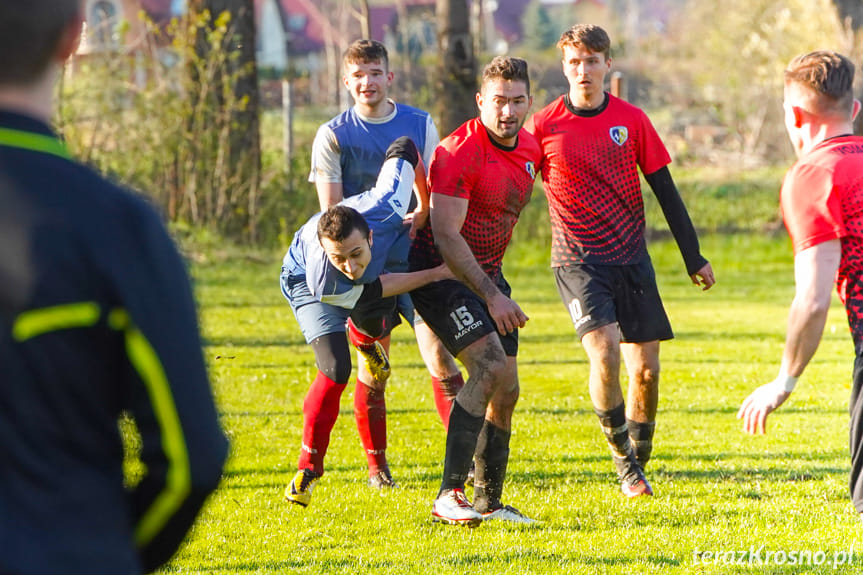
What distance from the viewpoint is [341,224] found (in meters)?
4.98

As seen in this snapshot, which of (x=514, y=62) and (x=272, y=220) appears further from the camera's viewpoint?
(x=272, y=220)

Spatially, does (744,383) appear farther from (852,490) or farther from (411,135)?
(852,490)

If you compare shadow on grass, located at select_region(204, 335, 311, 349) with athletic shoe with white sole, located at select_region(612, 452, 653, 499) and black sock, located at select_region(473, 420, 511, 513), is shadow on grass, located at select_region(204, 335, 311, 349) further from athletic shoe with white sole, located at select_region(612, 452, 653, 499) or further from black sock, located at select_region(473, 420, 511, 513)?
black sock, located at select_region(473, 420, 511, 513)

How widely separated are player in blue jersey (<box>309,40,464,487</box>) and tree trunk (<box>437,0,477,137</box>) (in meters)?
10.9

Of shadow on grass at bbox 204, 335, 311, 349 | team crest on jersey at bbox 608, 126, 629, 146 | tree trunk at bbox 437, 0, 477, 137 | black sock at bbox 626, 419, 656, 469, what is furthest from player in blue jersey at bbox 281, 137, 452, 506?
tree trunk at bbox 437, 0, 477, 137

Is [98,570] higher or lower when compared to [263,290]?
higher

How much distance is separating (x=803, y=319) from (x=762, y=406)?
0.31 metres

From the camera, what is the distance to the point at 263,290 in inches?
578

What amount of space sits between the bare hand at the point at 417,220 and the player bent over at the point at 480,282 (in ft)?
0.20

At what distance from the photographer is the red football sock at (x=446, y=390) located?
20.0 ft

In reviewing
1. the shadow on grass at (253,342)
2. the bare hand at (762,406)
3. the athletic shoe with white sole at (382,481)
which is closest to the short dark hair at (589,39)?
the athletic shoe with white sole at (382,481)

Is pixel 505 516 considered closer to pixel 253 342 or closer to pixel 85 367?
pixel 85 367

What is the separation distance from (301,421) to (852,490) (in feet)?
15.2

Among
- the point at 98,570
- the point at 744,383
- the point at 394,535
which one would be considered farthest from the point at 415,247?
the point at 744,383
